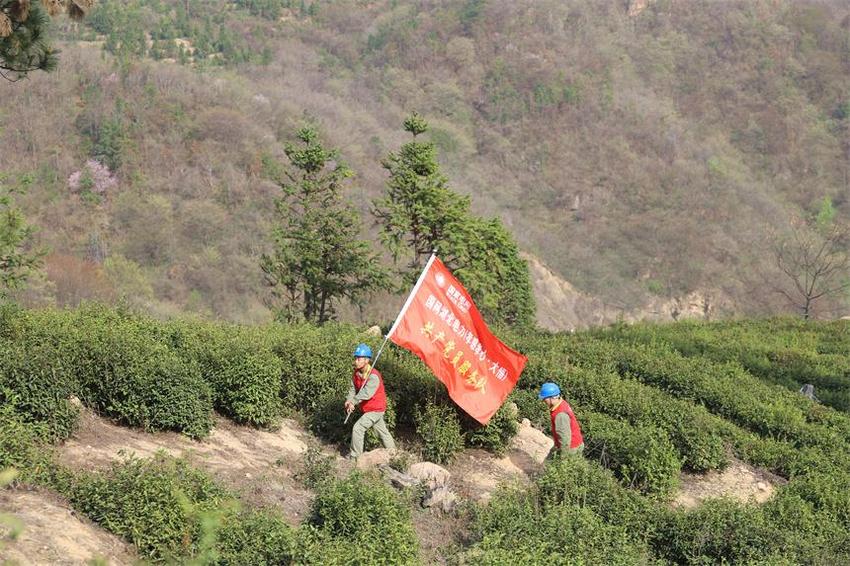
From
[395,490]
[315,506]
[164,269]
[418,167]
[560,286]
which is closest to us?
[315,506]

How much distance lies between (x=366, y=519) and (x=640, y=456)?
421 centimetres

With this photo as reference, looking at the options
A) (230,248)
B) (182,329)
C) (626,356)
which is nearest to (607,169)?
(230,248)

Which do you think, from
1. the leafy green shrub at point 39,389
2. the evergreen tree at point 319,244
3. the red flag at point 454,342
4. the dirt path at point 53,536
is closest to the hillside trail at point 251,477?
the dirt path at point 53,536

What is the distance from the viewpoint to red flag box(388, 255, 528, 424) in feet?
37.5

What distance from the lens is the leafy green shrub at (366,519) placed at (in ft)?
27.3

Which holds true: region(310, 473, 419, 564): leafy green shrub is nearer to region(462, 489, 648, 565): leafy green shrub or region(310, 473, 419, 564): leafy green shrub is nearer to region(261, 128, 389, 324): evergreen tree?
region(462, 489, 648, 565): leafy green shrub

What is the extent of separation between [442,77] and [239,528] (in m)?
122

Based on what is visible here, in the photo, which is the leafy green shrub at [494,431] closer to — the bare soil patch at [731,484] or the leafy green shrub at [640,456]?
the leafy green shrub at [640,456]

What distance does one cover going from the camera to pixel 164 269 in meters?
64.2

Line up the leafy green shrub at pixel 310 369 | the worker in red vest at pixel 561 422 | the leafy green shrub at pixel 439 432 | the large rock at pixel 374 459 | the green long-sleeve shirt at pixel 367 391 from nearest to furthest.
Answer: the large rock at pixel 374 459 → the green long-sleeve shirt at pixel 367 391 → the worker in red vest at pixel 561 422 → the leafy green shrub at pixel 439 432 → the leafy green shrub at pixel 310 369

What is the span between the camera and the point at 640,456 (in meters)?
11.7

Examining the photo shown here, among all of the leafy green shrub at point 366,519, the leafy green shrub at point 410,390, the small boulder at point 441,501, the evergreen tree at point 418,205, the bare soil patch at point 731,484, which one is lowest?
Answer: the evergreen tree at point 418,205

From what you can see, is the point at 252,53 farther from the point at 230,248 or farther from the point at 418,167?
the point at 418,167

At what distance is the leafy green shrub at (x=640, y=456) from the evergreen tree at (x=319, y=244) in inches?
679
